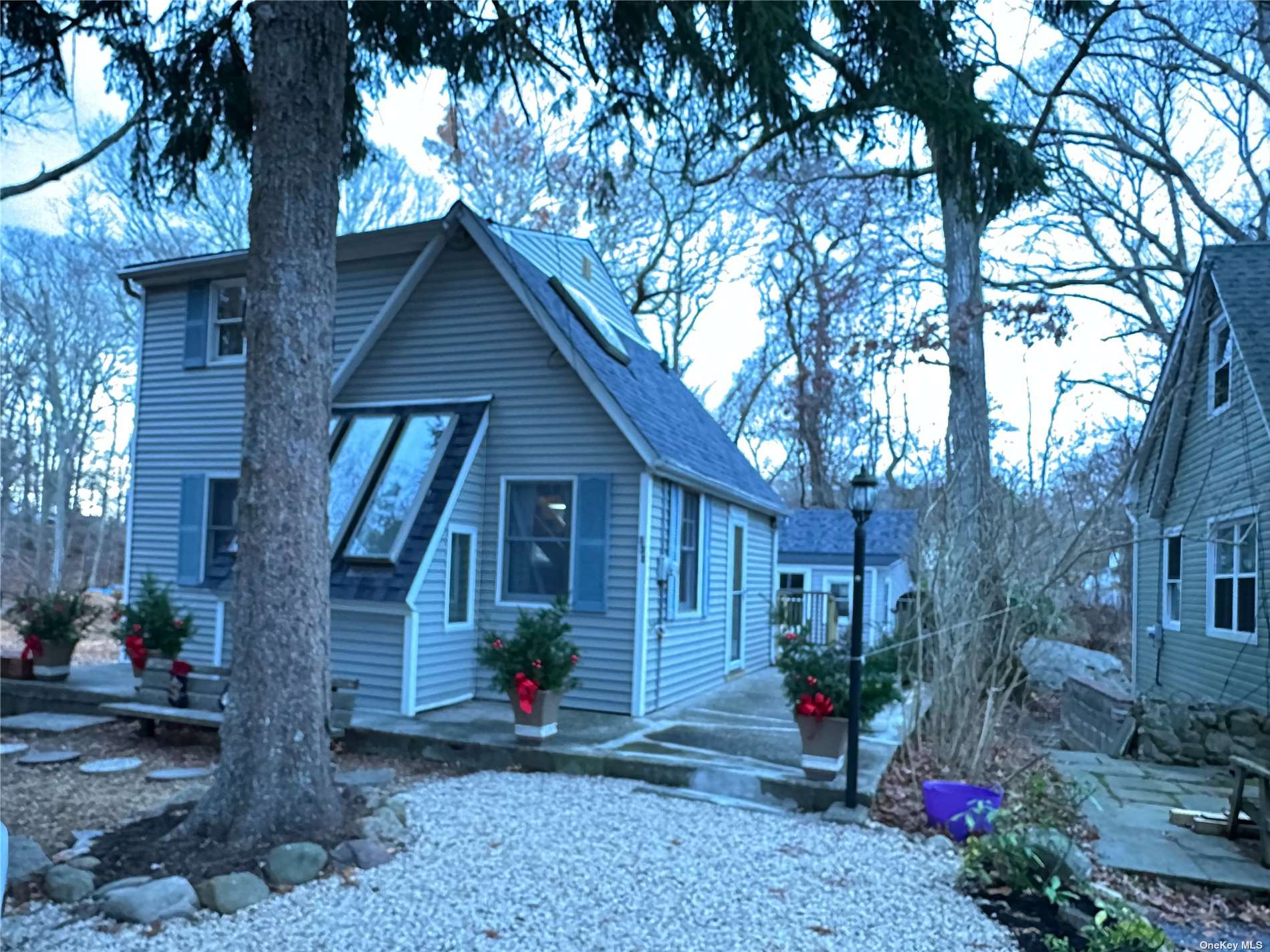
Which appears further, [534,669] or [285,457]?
[534,669]

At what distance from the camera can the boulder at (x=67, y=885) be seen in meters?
4.34

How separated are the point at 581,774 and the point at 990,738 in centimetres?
311

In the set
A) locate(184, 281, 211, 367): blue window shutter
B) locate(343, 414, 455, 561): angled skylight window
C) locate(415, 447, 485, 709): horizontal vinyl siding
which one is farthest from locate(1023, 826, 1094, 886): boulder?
locate(184, 281, 211, 367): blue window shutter

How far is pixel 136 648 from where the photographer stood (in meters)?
9.36

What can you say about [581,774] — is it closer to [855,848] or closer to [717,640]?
[855,848]

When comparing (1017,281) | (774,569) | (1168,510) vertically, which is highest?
(1017,281)

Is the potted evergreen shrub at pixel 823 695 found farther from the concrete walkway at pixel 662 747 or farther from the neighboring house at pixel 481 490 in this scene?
the neighboring house at pixel 481 490

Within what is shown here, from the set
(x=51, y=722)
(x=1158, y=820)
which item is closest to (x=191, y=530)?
(x=51, y=722)

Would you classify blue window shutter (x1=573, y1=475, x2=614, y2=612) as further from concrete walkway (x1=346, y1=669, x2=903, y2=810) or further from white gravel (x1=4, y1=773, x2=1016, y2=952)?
white gravel (x1=4, y1=773, x2=1016, y2=952)

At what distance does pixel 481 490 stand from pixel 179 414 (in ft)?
16.5

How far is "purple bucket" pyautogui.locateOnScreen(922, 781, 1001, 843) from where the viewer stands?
577 cm

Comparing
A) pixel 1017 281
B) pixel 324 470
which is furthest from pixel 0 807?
pixel 1017 281

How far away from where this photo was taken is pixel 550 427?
9734 millimetres

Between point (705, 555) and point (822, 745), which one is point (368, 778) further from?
point (705, 555)
